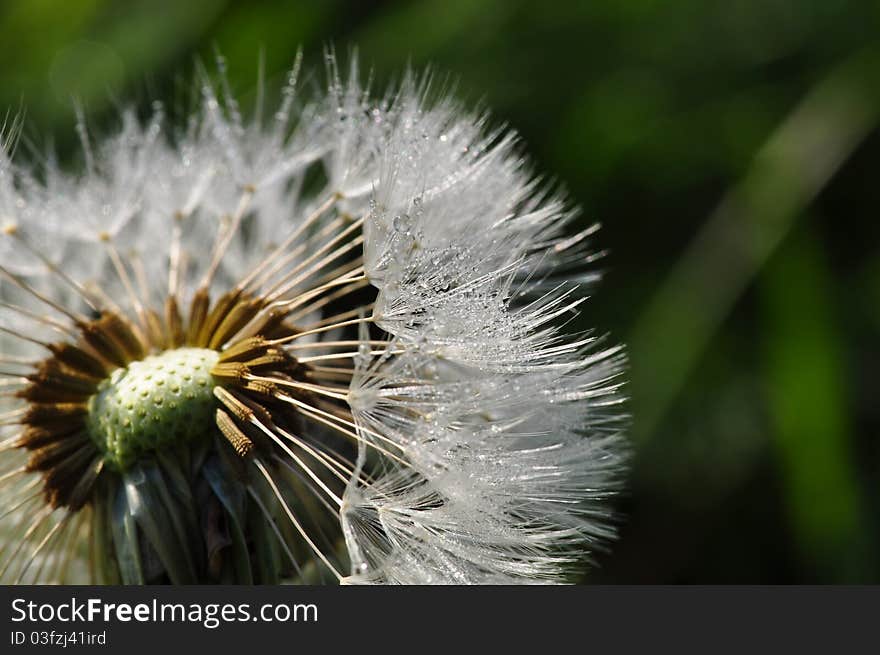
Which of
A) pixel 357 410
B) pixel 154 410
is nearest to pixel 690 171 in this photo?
pixel 357 410

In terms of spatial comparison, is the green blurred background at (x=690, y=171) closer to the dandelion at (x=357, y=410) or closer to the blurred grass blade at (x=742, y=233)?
the blurred grass blade at (x=742, y=233)

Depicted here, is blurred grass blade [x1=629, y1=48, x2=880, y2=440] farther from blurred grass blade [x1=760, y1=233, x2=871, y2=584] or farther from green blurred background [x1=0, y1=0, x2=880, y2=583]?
blurred grass blade [x1=760, y1=233, x2=871, y2=584]

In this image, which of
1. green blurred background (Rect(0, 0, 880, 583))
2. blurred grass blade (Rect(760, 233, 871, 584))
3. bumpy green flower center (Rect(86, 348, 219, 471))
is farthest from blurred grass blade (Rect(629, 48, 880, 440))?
bumpy green flower center (Rect(86, 348, 219, 471))

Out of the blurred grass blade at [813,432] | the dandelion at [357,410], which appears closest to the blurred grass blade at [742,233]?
the blurred grass blade at [813,432]

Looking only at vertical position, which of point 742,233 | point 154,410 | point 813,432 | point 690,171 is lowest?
point 154,410

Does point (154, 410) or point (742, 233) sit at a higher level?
point (742, 233)

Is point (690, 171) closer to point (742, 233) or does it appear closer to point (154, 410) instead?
point (742, 233)
